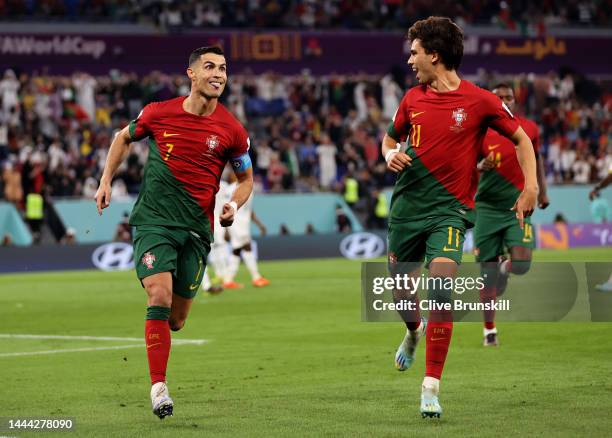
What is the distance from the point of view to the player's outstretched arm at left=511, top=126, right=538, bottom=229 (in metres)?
9.16

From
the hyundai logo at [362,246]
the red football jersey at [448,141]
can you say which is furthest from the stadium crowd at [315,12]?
the red football jersey at [448,141]

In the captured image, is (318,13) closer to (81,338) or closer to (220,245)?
(220,245)

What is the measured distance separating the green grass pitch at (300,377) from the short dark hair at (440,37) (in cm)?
264

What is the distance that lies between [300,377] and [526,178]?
329 cm

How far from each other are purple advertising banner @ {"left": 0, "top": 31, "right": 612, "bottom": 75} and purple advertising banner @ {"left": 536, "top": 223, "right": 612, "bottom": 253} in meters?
13.3

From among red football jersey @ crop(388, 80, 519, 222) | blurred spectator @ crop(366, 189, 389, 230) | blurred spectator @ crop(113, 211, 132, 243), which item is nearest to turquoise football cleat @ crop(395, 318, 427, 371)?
red football jersey @ crop(388, 80, 519, 222)

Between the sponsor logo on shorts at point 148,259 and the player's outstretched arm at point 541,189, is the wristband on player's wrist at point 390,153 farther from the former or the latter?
the player's outstretched arm at point 541,189

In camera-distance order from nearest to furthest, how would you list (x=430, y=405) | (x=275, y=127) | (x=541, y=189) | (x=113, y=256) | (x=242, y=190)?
(x=430, y=405) → (x=242, y=190) → (x=541, y=189) → (x=113, y=256) → (x=275, y=127)

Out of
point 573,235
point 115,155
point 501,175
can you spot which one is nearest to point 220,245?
point 501,175

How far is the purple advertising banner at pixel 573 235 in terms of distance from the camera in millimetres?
36188

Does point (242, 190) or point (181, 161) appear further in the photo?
point (242, 190)

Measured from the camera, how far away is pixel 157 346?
916 cm

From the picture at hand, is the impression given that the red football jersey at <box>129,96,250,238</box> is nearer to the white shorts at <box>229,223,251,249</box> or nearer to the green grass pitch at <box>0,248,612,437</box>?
the green grass pitch at <box>0,248,612,437</box>

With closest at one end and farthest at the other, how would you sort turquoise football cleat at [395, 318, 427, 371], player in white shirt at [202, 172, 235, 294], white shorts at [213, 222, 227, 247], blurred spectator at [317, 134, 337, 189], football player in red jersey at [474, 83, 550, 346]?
1. turquoise football cleat at [395, 318, 427, 371]
2. football player in red jersey at [474, 83, 550, 346]
3. player in white shirt at [202, 172, 235, 294]
4. white shorts at [213, 222, 227, 247]
5. blurred spectator at [317, 134, 337, 189]
